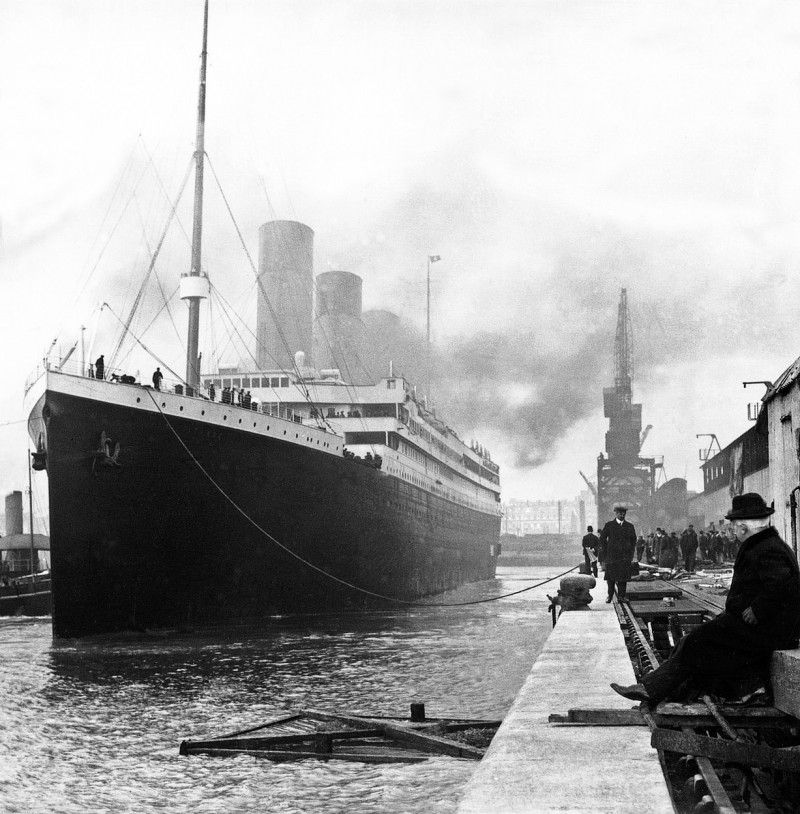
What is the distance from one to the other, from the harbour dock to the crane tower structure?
66.2 m

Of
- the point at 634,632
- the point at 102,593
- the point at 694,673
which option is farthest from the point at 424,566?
the point at 694,673

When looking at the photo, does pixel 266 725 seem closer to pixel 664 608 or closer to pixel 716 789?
pixel 664 608

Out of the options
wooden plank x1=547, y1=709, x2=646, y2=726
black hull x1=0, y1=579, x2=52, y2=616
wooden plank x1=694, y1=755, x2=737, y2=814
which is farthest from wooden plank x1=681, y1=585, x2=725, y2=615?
black hull x1=0, y1=579, x2=52, y2=616

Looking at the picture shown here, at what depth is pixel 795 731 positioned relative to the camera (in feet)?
14.8

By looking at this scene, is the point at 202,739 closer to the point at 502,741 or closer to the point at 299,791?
the point at 299,791

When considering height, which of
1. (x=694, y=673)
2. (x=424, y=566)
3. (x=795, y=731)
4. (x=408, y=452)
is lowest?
(x=424, y=566)

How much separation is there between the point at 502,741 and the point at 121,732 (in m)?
6.27

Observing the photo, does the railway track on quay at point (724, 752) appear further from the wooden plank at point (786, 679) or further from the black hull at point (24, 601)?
the black hull at point (24, 601)

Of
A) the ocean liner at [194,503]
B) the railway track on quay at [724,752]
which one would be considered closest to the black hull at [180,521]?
the ocean liner at [194,503]

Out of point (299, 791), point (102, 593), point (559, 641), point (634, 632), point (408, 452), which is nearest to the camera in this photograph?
point (299, 791)

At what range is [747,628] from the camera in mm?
4578

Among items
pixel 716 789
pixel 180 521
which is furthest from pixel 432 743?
pixel 180 521

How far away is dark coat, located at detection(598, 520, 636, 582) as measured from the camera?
1205cm

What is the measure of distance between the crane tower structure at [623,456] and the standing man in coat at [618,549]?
2326 inches
